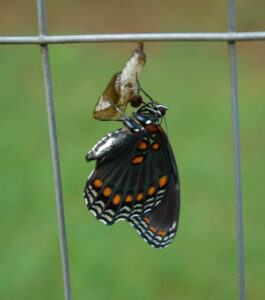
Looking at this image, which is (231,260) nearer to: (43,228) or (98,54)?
(43,228)

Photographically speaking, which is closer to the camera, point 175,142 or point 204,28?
point 175,142

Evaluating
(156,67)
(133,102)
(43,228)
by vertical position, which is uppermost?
(156,67)

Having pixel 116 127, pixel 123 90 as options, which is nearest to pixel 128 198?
pixel 123 90

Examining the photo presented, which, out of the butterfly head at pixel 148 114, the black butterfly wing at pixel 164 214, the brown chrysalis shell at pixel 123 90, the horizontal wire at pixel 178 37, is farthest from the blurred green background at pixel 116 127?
the horizontal wire at pixel 178 37

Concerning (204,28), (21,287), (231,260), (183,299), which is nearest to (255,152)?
(231,260)

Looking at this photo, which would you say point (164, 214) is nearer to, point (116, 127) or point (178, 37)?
point (178, 37)

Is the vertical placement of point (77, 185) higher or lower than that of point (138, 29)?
lower

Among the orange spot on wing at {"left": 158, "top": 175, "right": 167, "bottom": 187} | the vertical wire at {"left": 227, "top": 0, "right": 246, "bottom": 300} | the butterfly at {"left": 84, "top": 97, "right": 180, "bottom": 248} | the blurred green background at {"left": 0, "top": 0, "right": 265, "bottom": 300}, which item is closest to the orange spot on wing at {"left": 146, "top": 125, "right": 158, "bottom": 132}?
the butterfly at {"left": 84, "top": 97, "right": 180, "bottom": 248}

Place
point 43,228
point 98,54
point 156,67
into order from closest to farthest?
point 43,228 → point 156,67 → point 98,54
